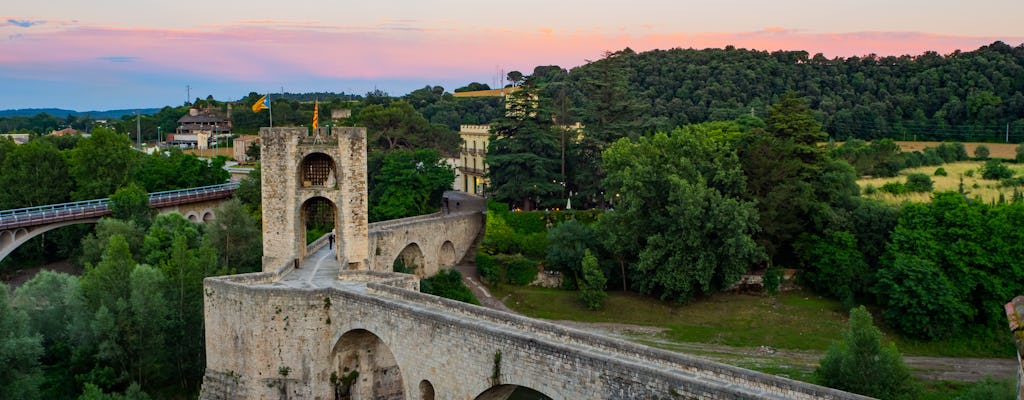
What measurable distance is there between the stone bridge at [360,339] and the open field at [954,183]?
24234 mm

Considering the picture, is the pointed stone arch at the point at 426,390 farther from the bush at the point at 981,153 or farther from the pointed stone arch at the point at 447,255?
the bush at the point at 981,153

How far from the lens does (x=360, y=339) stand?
24.1 m

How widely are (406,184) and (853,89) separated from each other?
4079cm

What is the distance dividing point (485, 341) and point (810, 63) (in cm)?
6561

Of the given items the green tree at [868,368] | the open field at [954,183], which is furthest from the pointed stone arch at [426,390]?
the open field at [954,183]

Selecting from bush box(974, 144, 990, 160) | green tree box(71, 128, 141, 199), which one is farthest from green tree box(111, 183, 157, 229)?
bush box(974, 144, 990, 160)

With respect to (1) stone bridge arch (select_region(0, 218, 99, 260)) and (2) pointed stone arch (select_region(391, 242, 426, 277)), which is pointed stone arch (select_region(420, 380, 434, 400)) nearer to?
(2) pointed stone arch (select_region(391, 242, 426, 277))

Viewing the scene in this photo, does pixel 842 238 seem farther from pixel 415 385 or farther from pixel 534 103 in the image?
pixel 415 385

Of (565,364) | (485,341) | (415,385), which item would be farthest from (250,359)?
(565,364)

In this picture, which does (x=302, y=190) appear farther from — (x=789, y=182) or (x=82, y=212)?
(x=789, y=182)

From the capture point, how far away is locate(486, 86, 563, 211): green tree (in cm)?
4672

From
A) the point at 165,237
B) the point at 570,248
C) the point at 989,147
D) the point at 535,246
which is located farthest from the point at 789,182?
the point at 989,147

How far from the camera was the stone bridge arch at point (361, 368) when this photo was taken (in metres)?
24.0

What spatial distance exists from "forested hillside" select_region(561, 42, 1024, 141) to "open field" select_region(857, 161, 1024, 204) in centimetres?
762
